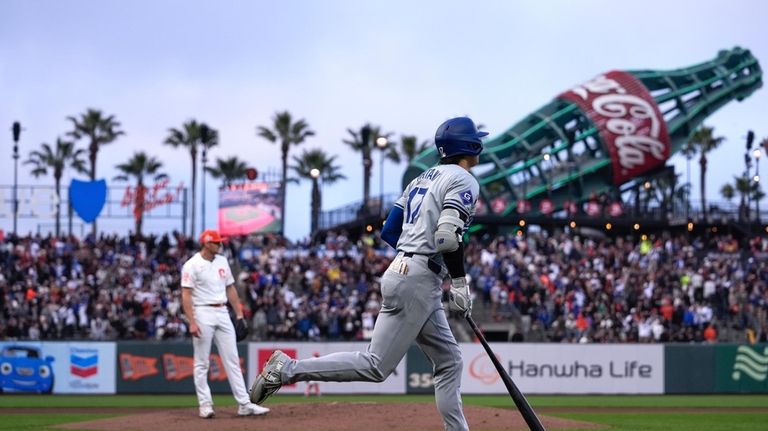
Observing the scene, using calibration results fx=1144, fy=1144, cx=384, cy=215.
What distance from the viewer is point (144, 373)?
2684 centimetres

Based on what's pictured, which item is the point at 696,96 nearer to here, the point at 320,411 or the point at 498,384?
the point at 498,384

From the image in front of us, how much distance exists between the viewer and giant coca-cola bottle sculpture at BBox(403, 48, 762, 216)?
56000mm

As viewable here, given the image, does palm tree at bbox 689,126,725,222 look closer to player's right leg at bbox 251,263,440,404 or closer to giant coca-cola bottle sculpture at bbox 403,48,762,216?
giant coca-cola bottle sculpture at bbox 403,48,762,216

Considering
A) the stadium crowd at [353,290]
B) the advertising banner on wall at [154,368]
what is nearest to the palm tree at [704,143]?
the stadium crowd at [353,290]

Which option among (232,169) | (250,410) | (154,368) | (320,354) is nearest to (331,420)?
(250,410)

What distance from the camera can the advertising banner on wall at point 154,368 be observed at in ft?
87.6

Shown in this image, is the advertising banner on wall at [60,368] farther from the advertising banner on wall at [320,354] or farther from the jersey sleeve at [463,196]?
the jersey sleeve at [463,196]

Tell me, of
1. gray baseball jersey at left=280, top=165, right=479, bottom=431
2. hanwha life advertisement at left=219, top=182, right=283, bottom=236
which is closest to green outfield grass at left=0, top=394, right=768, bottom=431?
gray baseball jersey at left=280, top=165, right=479, bottom=431

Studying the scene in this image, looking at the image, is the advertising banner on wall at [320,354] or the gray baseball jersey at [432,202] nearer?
the gray baseball jersey at [432,202]

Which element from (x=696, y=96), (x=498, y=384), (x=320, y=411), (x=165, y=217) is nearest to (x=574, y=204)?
(x=696, y=96)

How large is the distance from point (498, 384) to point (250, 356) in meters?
5.85

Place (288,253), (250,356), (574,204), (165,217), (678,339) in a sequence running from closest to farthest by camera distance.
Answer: (250,356), (678,339), (288,253), (165,217), (574,204)

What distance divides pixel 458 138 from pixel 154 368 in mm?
19544

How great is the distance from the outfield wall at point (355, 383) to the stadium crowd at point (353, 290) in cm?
409
